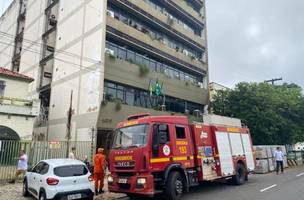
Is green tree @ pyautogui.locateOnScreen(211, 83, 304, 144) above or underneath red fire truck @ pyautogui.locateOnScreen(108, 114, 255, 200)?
above

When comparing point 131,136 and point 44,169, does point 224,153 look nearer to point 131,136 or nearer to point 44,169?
point 131,136

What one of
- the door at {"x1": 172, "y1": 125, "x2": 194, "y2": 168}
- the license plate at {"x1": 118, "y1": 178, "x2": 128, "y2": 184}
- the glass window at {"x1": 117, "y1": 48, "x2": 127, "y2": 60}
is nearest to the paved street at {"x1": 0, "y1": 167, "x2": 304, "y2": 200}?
the door at {"x1": 172, "y1": 125, "x2": 194, "y2": 168}

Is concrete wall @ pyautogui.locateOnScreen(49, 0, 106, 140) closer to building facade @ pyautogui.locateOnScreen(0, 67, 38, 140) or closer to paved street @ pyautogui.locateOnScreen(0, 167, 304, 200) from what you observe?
building facade @ pyautogui.locateOnScreen(0, 67, 38, 140)

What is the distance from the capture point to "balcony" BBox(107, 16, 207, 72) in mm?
23984

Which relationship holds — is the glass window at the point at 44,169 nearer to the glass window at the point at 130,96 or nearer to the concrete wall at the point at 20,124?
the concrete wall at the point at 20,124

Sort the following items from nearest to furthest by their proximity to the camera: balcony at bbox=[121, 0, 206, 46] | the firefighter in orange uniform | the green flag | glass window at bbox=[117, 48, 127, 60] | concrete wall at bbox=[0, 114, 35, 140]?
the firefighter in orange uniform → concrete wall at bbox=[0, 114, 35, 140] → glass window at bbox=[117, 48, 127, 60] → the green flag → balcony at bbox=[121, 0, 206, 46]

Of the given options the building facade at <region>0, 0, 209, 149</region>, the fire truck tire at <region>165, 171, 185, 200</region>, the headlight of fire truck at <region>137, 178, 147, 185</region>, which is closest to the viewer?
the headlight of fire truck at <region>137, 178, 147, 185</region>

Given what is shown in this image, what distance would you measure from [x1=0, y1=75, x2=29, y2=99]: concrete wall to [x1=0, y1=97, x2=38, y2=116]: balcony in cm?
92

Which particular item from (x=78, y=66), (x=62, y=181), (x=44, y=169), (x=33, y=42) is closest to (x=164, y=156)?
(x=62, y=181)

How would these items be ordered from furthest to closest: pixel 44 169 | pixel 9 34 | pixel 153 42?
1. pixel 9 34
2. pixel 153 42
3. pixel 44 169

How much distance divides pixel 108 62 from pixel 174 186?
1505 centimetres

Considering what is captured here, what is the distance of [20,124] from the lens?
68.1 feet

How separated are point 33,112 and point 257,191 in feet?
56.1

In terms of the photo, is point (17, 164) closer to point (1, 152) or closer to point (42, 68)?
point (1, 152)
